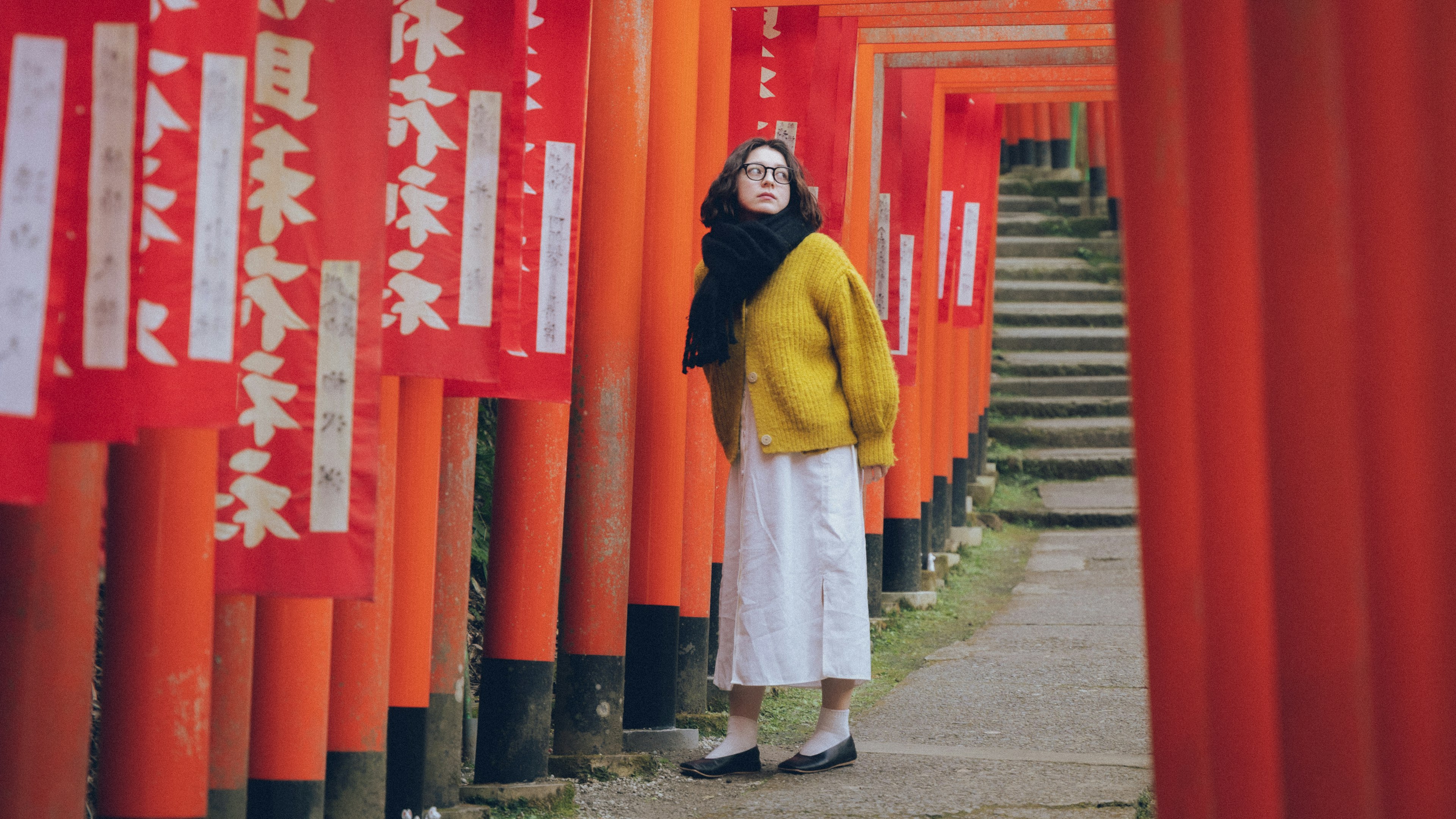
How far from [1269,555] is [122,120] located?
5.43ft

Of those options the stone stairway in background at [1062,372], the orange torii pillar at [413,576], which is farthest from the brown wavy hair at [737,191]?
the stone stairway in background at [1062,372]

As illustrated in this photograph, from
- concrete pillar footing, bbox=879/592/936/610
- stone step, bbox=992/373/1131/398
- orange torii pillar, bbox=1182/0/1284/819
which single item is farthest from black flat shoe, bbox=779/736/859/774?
stone step, bbox=992/373/1131/398

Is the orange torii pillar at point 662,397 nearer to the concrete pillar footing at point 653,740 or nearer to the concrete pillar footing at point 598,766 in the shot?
the concrete pillar footing at point 653,740

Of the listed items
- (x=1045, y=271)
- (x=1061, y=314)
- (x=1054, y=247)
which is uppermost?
(x=1054, y=247)

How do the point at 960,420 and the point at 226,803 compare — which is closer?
the point at 226,803

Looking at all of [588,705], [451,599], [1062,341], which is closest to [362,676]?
[451,599]

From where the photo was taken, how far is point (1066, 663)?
21.7ft

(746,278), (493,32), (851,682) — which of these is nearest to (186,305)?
(493,32)

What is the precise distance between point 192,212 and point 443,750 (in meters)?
1.84

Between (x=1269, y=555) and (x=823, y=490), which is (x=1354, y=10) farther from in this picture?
(x=823, y=490)

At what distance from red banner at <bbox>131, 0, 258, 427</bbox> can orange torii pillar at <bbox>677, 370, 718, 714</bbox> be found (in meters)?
2.79

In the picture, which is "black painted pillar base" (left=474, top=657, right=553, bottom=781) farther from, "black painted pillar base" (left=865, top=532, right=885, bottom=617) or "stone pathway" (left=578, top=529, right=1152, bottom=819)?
"black painted pillar base" (left=865, top=532, right=885, bottom=617)

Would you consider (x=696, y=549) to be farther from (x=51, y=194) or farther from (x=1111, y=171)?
(x=1111, y=171)

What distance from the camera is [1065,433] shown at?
46.8 feet
